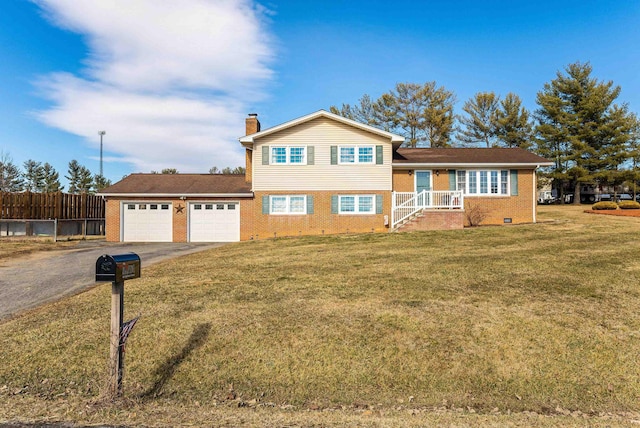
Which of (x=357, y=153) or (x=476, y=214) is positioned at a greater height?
(x=357, y=153)

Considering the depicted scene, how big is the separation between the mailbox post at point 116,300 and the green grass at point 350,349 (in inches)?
9.8

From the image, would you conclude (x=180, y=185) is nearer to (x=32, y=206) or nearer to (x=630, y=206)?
(x=32, y=206)

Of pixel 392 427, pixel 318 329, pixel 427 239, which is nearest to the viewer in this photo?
pixel 392 427

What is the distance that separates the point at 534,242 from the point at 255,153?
13900 millimetres

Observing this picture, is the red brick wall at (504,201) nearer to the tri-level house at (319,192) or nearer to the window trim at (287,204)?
the tri-level house at (319,192)

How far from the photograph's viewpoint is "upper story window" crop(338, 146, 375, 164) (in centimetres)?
2070

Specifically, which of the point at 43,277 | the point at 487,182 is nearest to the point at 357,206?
the point at 487,182

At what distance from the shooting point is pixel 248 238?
20.8 m

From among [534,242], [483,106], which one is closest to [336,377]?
[534,242]

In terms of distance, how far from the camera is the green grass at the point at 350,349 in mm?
4031

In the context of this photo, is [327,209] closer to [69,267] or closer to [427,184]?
[427,184]

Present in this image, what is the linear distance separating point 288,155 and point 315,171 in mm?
1700

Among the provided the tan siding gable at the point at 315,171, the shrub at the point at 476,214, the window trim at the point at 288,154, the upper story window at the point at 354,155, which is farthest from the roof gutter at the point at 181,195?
the shrub at the point at 476,214

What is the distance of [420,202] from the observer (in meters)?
20.0
